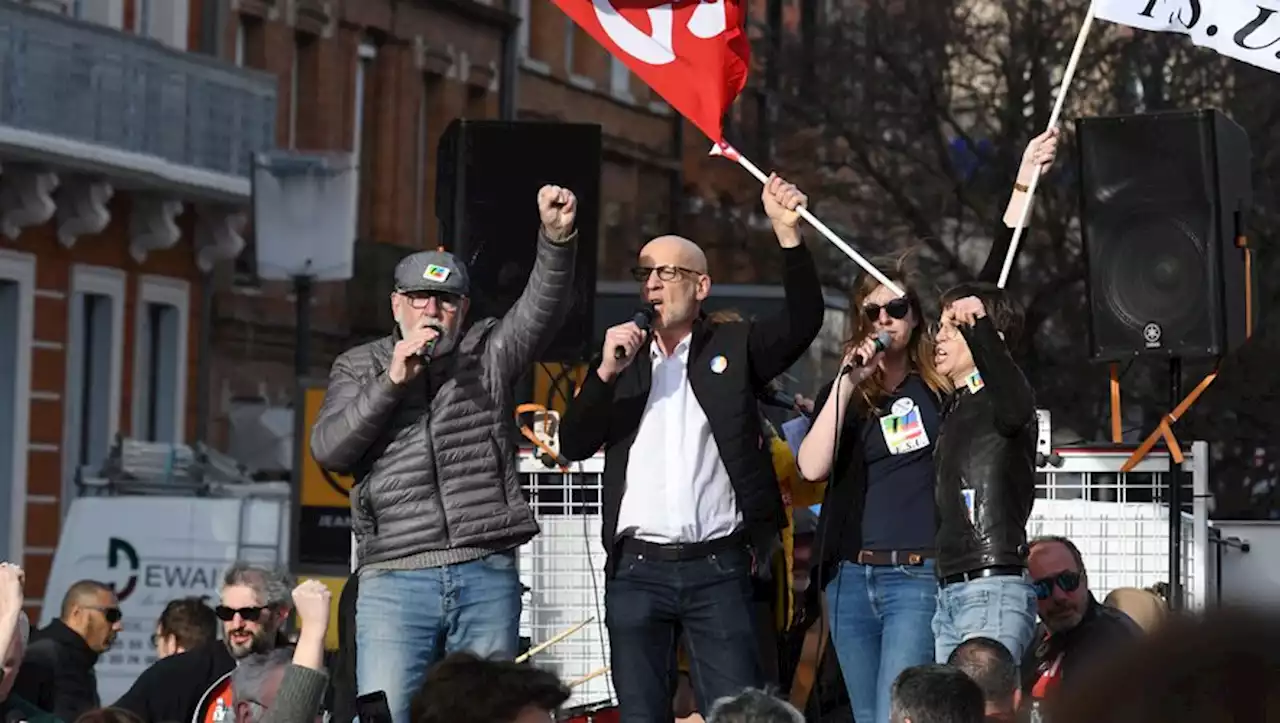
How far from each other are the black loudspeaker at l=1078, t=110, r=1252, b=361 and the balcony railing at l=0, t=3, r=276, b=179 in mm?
16391

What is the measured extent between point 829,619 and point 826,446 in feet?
1.60

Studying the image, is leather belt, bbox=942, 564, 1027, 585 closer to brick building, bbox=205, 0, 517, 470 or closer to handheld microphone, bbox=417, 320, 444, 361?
handheld microphone, bbox=417, 320, 444, 361

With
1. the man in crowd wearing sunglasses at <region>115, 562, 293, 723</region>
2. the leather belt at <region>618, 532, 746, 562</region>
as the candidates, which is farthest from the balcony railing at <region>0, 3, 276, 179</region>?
the leather belt at <region>618, 532, 746, 562</region>

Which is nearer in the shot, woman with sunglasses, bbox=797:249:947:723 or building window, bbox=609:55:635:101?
woman with sunglasses, bbox=797:249:947:723

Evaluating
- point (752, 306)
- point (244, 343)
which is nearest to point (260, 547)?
point (752, 306)

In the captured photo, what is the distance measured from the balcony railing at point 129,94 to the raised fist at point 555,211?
725 inches

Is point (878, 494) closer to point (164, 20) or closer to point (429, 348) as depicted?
point (429, 348)

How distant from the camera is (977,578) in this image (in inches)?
277

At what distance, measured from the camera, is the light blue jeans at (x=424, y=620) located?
7.00 meters

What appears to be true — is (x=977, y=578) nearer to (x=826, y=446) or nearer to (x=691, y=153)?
(x=826, y=446)

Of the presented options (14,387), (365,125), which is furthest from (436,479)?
(365,125)

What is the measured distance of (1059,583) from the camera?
822cm

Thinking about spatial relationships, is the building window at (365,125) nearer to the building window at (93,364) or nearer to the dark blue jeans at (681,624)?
the building window at (93,364)

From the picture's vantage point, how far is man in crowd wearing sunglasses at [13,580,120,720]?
36.0 ft
